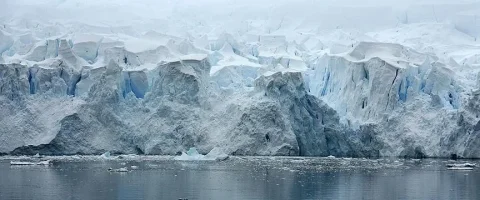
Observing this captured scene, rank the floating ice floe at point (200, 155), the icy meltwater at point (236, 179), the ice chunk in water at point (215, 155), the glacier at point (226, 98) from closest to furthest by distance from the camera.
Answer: the icy meltwater at point (236, 179), the ice chunk in water at point (215, 155), the floating ice floe at point (200, 155), the glacier at point (226, 98)

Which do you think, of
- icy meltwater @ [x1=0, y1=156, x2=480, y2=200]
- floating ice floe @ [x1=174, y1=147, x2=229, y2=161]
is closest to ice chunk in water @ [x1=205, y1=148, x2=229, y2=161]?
floating ice floe @ [x1=174, y1=147, x2=229, y2=161]

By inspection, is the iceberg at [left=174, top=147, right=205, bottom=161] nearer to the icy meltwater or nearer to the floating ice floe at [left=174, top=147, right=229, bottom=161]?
the floating ice floe at [left=174, top=147, right=229, bottom=161]

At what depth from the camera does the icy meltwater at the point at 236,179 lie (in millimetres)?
22844

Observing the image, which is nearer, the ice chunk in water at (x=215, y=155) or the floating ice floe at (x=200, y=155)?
the ice chunk in water at (x=215, y=155)

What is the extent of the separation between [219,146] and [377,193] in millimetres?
12267

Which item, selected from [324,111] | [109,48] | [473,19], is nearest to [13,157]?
[109,48]

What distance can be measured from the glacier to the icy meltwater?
1393 mm

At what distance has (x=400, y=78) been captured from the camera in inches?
1442

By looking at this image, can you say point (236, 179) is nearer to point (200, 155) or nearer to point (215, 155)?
point (215, 155)

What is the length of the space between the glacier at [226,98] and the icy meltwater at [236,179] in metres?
1.39

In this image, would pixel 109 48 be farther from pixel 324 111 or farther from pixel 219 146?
pixel 324 111

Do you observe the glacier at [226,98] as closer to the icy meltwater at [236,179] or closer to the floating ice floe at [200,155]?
the floating ice floe at [200,155]

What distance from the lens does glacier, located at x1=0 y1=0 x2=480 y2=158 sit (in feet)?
113

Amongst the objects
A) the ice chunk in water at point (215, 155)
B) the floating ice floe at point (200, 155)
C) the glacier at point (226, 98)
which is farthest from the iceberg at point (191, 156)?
the glacier at point (226, 98)
